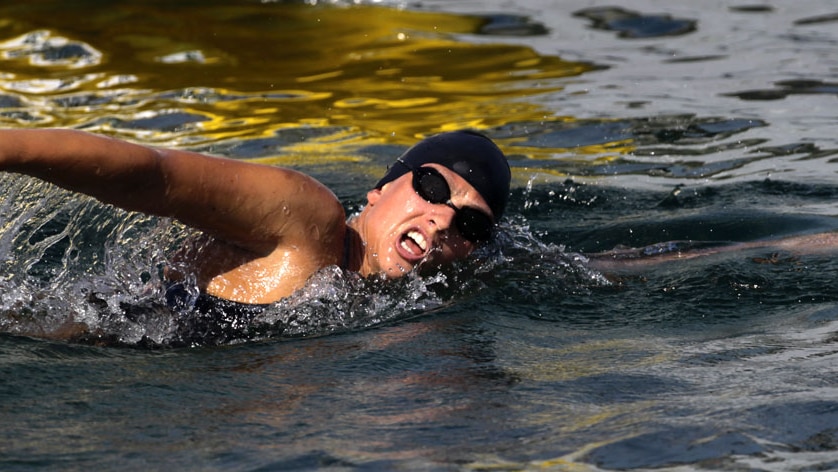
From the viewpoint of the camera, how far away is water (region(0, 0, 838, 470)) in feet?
11.3

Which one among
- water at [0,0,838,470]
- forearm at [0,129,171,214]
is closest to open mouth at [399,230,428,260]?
water at [0,0,838,470]

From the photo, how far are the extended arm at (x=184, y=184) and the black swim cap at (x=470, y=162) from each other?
2.20 ft

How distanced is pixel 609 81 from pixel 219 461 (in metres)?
7.38

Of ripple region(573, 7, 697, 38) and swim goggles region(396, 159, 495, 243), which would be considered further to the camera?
ripple region(573, 7, 697, 38)

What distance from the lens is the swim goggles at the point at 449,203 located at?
4840 millimetres

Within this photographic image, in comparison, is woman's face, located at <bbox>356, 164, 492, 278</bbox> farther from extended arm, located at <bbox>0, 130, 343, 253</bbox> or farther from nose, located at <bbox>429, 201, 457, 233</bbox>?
extended arm, located at <bbox>0, 130, 343, 253</bbox>

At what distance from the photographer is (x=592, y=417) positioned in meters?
3.62

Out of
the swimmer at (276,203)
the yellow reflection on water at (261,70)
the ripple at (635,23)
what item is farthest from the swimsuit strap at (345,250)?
the ripple at (635,23)

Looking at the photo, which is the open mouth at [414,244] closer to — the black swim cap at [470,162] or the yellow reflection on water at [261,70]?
the black swim cap at [470,162]

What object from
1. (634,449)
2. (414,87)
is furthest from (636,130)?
(634,449)

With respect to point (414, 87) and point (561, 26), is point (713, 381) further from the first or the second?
point (561, 26)

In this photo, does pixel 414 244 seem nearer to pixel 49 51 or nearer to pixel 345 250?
pixel 345 250

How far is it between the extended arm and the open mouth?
403mm

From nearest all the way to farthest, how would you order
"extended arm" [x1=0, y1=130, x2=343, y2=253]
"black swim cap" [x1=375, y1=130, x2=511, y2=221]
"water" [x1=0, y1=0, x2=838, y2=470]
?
"water" [x1=0, y1=0, x2=838, y2=470]
"extended arm" [x1=0, y1=130, x2=343, y2=253]
"black swim cap" [x1=375, y1=130, x2=511, y2=221]
